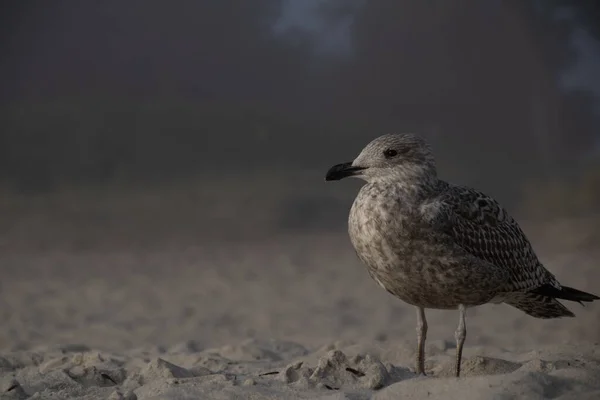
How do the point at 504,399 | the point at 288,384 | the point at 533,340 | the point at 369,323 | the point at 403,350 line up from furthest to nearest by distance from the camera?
the point at 369,323 → the point at 533,340 → the point at 403,350 → the point at 288,384 → the point at 504,399

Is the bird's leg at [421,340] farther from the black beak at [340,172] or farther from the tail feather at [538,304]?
the black beak at [340,172]

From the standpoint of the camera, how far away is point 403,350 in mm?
7875

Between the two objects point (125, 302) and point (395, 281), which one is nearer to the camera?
point (395, 281)

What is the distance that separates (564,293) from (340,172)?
218 cm

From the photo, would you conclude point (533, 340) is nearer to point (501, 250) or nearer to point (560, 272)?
point (501, 250)

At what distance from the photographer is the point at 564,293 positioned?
266 inches

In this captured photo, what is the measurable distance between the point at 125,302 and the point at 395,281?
33.4 ft

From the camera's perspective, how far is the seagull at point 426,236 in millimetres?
5730

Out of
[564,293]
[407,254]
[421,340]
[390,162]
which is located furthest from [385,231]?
[564,293]

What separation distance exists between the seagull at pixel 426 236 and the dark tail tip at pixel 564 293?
6.8 inches

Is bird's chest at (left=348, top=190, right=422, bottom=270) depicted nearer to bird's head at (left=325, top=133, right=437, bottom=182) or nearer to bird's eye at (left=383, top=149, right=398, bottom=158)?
bird's head at (left=325, top=133, right=437, bottom=182)

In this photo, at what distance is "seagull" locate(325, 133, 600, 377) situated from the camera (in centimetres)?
573

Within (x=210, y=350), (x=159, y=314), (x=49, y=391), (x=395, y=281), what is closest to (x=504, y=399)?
(x=395, y=281)

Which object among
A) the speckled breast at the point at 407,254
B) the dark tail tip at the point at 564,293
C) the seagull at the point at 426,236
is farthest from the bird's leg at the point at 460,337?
the dark tail tip at the point at 564,293
